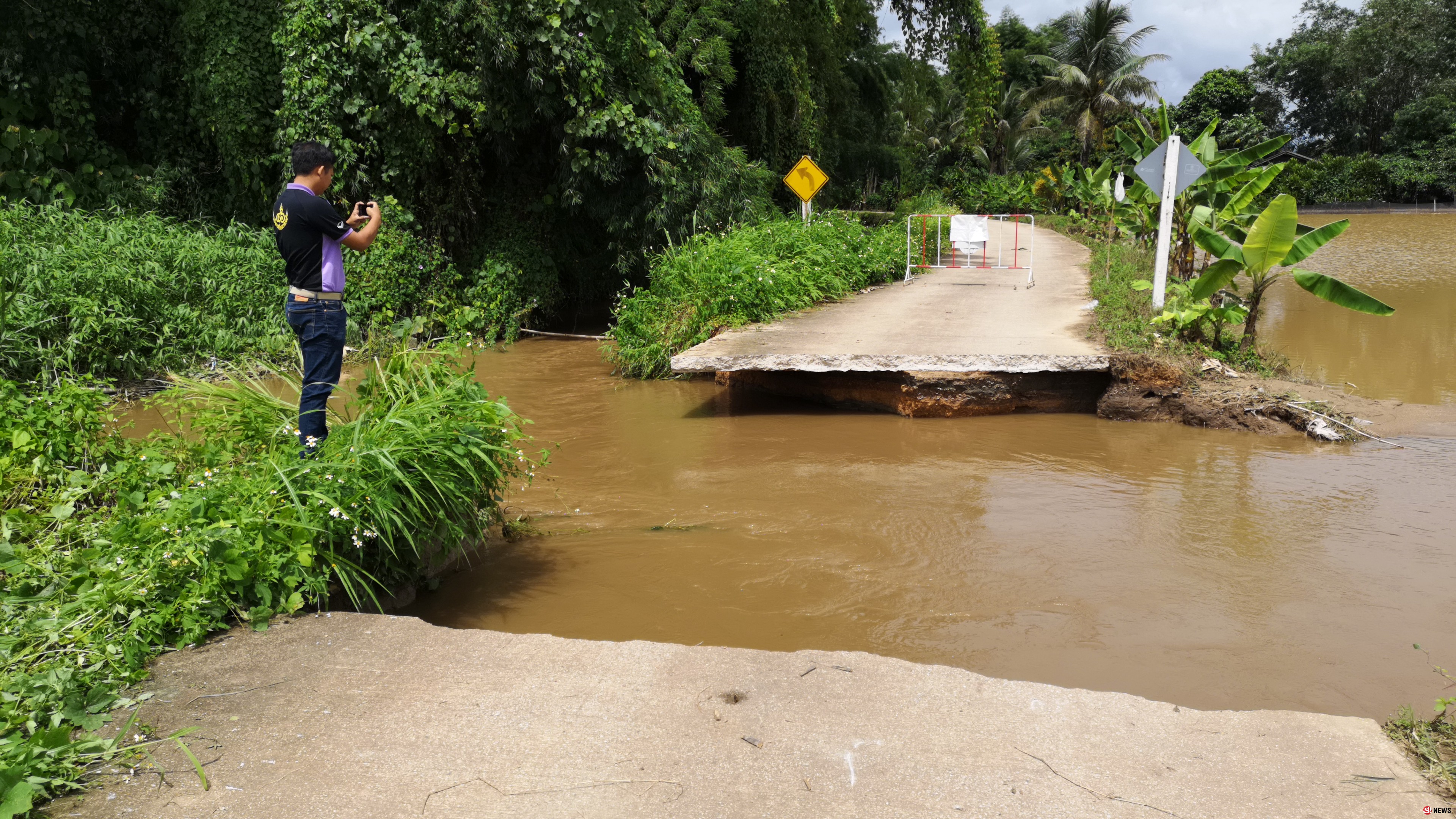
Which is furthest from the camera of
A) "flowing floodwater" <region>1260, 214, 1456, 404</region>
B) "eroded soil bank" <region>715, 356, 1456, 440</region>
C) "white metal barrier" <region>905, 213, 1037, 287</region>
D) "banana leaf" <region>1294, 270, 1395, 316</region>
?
"white metal barrier" <region>905, 213, 1037, 287</region>

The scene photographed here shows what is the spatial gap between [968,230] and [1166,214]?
447cm

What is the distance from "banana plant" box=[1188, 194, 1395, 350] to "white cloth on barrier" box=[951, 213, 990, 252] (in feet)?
15.3

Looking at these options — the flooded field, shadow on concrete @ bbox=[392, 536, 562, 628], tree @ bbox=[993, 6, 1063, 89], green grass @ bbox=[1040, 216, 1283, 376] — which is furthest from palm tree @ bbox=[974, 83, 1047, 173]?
shadow on concrete @ bbox=[392, 536, 562, 628]

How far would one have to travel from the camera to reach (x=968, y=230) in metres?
13.8

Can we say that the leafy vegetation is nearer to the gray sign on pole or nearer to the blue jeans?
the blue jeans

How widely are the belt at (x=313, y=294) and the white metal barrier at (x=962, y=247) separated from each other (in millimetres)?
9119

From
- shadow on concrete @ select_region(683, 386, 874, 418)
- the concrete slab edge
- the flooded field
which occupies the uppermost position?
the concrete slab edge

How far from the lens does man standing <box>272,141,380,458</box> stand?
4.76m

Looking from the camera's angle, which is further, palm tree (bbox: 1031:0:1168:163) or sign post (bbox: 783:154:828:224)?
palm tree (bbox: 1031:0:1168:163)

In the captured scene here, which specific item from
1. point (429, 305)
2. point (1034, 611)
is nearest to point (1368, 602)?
point (1034, 611)

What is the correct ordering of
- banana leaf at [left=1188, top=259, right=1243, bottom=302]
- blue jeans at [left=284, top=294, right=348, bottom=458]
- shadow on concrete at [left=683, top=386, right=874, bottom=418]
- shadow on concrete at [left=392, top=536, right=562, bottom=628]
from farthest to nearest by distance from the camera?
shadow on concrete at [left=683, top=386, right=874, bottom=418] < banana leaf at [left=1188, top=259, right=1243, bottom=302] < blue jeans at [left=284, top=294, right=348, bottom=458] < shadow on concrete at [left=392, top=536, right=562, bottom=628]

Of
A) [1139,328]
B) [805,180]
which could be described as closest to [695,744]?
[1139,328]

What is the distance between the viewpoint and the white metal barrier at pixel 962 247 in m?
13.8

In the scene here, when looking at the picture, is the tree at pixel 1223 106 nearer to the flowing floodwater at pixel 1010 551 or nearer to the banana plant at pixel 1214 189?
the banana plant at pixel 1214 189
